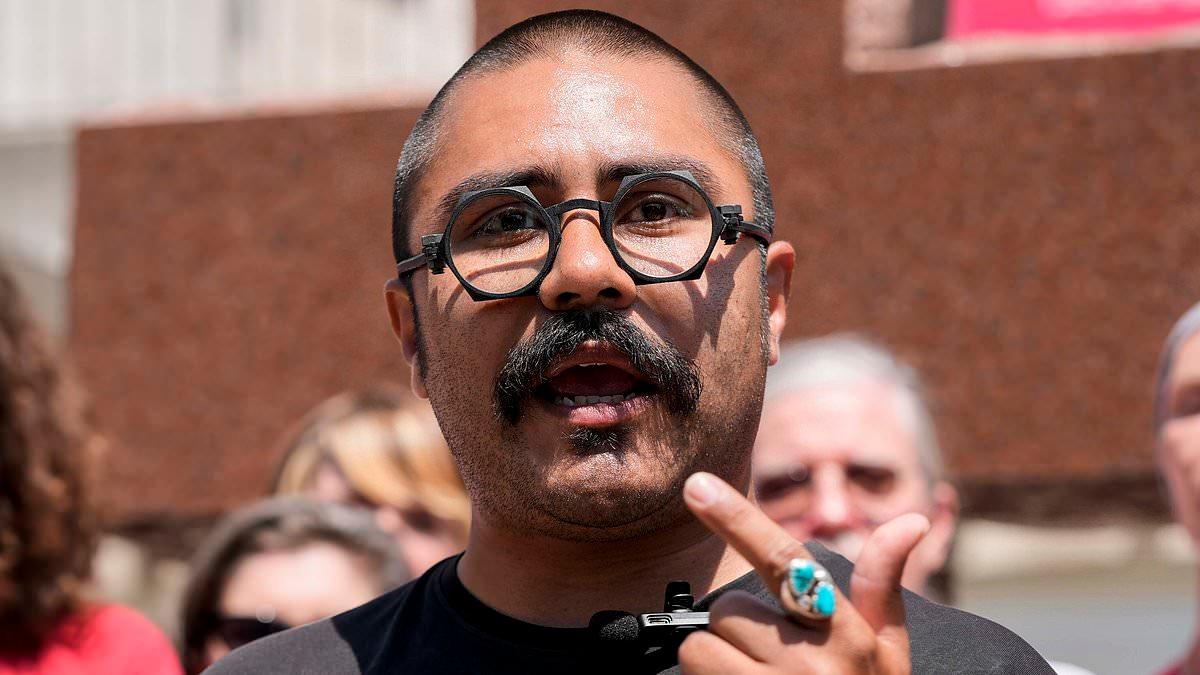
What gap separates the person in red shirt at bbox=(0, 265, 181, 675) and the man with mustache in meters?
1.17

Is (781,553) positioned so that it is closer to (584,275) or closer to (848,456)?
(584,275)

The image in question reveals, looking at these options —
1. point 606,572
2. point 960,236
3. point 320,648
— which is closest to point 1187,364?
point 606,572

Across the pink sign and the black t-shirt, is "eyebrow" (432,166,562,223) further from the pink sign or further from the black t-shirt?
the pink sign

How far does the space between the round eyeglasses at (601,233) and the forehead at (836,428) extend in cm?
152

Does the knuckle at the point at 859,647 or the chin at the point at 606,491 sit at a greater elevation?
the chin at the point at 606,491

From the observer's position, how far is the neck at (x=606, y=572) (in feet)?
5.91

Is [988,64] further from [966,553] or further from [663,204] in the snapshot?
[663,204]

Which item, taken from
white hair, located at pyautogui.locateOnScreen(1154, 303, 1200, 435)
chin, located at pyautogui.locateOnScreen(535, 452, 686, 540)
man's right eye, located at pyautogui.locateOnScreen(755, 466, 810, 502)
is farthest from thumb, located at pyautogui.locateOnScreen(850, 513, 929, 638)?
man's right eye, located at pyautogui.locateOnScreen(755, 466, 810, 502)

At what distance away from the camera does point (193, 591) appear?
3.33m

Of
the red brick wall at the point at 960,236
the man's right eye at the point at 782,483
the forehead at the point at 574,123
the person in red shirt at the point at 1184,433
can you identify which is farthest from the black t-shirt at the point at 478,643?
the red brick wall at the point at 960,236

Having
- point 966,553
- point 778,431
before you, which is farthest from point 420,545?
point 966,553

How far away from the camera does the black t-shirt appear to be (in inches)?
65.2

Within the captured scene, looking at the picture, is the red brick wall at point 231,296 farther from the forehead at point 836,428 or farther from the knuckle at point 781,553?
the knuckle at point 781,553

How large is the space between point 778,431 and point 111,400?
10.0 feet
